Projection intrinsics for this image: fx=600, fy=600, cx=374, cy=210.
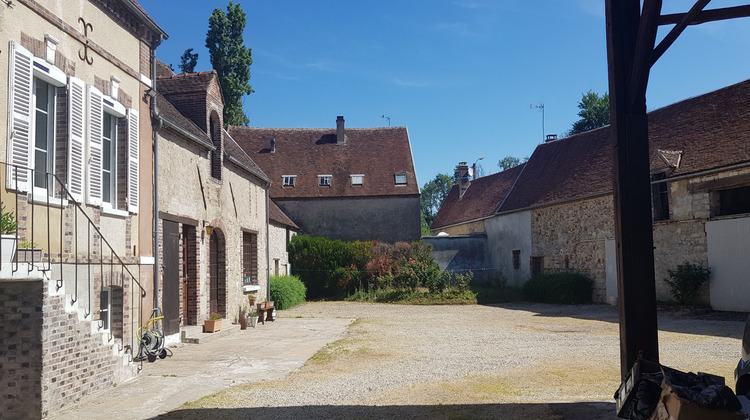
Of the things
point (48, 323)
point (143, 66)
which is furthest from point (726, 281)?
point (48, 323)

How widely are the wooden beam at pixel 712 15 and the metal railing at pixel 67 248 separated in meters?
6.42

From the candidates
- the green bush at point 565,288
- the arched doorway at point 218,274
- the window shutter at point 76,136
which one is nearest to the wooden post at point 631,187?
the window shutter at point 76,136

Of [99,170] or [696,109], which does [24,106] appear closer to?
[99,170]

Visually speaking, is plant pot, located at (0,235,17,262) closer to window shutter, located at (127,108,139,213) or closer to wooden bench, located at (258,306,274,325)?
window shutter, located at (127,108,139,213)

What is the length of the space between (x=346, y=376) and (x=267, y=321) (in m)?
8.94

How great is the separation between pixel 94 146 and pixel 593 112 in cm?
4081

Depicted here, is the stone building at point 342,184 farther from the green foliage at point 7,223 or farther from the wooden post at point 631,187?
the wooden post at point 631,187

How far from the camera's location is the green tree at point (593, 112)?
1703 inches

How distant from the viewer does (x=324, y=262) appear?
26.1 metres

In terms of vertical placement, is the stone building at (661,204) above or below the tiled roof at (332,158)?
below

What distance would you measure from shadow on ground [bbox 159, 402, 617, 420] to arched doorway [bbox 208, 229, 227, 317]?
877cm

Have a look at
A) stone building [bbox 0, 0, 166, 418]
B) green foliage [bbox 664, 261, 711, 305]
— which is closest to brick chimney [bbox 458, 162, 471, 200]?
green foliage [bbox 664, 261, 711, 305]

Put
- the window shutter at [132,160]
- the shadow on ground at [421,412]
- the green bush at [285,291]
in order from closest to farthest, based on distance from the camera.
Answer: the shadow on ground at [421,412] → the window shutter at [132,160] → the green bush at [285,291]

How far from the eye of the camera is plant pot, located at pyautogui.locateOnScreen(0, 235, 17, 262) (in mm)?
5773
